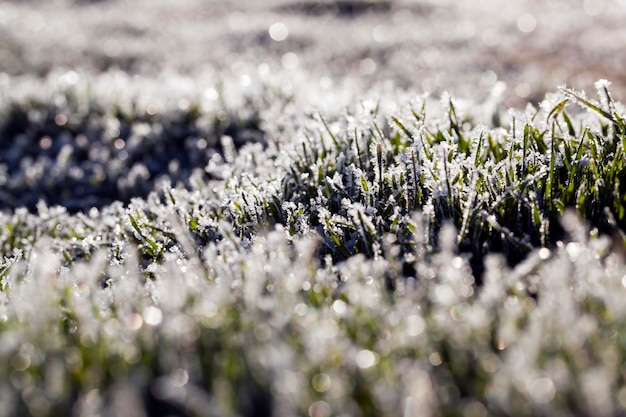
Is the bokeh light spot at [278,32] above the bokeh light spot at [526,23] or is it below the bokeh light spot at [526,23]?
below

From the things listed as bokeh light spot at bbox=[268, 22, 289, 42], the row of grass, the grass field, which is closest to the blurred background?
bokeh light spot at bbox=[268, 22, 289, 42]

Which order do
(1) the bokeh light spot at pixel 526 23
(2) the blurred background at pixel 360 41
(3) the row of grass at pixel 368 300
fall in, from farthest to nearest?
(1) the bokeh light spot at pixel 526 23
(2) the blurred background at pixel 360 41
(3) the row of grass at pixel 368 300

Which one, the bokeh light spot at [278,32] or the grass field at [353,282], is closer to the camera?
the grass field at [353,282]

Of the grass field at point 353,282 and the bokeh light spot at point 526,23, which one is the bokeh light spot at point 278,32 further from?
the grass field at point 353,282

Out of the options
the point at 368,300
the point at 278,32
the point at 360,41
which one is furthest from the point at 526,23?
the point at 368,300

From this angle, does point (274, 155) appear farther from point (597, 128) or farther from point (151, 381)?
point (151, 381)

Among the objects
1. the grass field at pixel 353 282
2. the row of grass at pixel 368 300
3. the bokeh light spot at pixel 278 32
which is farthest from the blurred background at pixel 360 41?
A: the row of grass at pixel 368 300

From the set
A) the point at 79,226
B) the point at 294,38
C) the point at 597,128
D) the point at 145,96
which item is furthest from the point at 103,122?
the point at 294,38

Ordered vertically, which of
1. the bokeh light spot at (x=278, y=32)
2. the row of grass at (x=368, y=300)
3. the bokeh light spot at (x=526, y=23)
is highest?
the bokeh light spot at (x=526, y=23)
